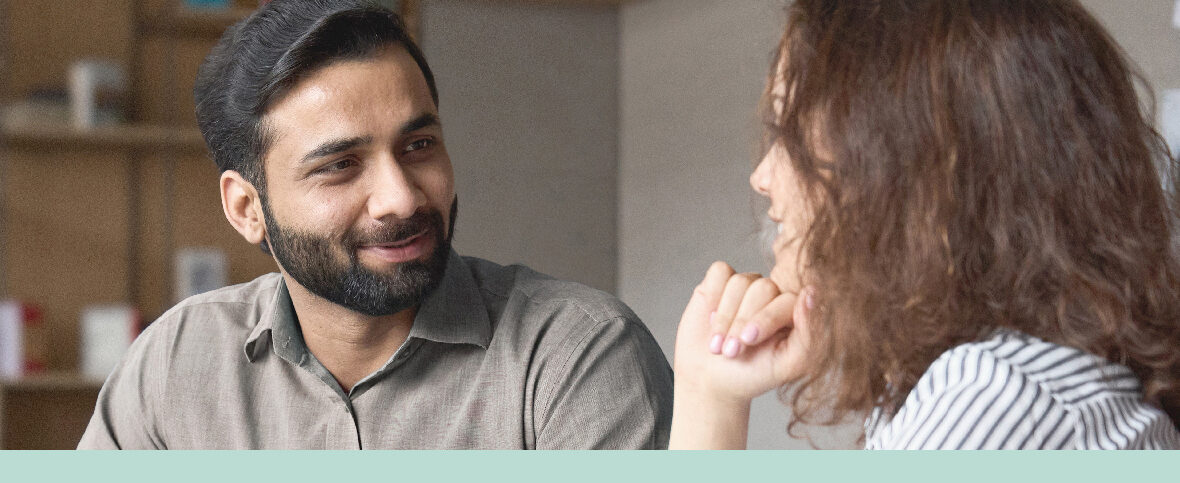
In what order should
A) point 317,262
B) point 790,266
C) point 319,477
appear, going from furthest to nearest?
point 317,262 → point 790,266 → point 319,477

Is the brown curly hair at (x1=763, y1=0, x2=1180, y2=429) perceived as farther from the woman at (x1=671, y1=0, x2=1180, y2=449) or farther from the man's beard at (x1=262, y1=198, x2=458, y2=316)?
the man's beard at (x1=262, y1=198, x2=458, y2=316)

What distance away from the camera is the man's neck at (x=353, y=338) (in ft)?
3.63

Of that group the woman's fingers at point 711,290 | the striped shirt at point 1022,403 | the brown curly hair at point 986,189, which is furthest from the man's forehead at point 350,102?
the striped shirt at point 1022,403

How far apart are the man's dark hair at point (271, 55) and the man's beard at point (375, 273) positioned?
125mm

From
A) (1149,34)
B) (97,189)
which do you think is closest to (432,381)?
(1149,34)

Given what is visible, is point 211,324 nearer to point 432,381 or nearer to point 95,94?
point 432,381

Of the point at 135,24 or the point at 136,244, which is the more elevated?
the point at 135,24

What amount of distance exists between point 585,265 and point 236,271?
3.28 ft

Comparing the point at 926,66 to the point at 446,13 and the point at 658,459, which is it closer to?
the point at 658,459

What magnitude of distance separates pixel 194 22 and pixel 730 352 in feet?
7.73

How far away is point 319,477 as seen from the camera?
29 centimetres

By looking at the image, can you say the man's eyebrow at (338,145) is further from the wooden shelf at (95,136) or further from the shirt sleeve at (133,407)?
the wooden shelf at (95,136)

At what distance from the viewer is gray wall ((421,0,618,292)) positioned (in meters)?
2.87

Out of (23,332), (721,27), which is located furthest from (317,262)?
(23,332)
